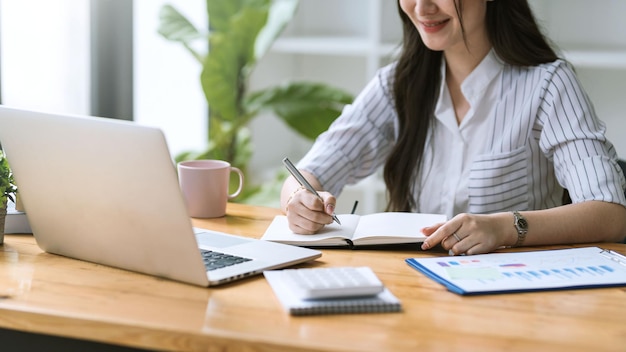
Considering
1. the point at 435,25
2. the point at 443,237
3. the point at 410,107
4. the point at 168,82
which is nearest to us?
the point at 443,237

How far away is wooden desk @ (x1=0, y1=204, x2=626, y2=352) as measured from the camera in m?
1.08

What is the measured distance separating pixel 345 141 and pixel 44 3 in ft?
4.17

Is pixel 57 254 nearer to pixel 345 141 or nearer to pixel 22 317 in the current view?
pixel 22 317

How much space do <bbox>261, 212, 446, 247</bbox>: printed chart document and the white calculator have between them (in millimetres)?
260

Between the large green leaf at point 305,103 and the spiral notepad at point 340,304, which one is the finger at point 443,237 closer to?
the spiral notepad at point 340,304

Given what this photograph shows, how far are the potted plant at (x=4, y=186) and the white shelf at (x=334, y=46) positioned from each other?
5.97 feet

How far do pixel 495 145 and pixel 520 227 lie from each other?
0.45 metres

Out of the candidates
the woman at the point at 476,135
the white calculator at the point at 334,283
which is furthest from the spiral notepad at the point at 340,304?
the woman at the point at 476,135

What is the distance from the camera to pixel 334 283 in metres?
1.21

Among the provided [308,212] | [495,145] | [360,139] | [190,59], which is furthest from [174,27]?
[308,212]

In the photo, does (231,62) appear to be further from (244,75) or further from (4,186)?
(4,186)

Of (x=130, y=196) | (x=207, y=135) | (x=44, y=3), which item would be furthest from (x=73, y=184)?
(x=207, y=135)

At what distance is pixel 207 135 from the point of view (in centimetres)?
359

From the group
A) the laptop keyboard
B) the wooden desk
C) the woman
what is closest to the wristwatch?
the woman
